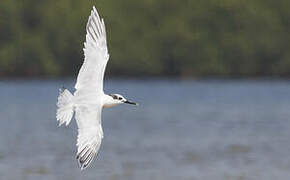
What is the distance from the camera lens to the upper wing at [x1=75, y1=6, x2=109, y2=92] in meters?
13.0

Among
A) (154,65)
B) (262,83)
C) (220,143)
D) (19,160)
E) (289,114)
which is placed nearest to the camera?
(19,160)

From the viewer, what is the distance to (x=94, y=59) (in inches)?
526

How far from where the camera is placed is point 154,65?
81125 millimetres

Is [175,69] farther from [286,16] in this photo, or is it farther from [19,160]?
[19,160]

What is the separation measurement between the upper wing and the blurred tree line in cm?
6452

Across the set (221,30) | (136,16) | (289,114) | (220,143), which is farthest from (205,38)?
(220,143)

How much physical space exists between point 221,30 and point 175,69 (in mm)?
6019

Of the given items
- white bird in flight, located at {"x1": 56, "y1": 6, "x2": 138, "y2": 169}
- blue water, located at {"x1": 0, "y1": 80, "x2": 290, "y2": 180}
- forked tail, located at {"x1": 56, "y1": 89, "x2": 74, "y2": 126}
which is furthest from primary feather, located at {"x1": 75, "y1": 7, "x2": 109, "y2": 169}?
blue water, located at {"x1": 0, "y1": 80, "x2": 290, "y2": 180}

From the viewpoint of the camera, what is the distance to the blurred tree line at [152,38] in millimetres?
79438

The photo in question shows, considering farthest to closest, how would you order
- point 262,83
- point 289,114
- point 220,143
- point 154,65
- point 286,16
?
point 286,16, point 154,65, point 262,83, point 289,114, point 220,143

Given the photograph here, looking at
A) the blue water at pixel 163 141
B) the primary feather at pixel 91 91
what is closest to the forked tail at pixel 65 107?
the primary feather at pixel 91 91

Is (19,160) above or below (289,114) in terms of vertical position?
above

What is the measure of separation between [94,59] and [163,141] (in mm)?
15202

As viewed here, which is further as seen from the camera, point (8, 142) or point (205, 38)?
point (205, 38)
